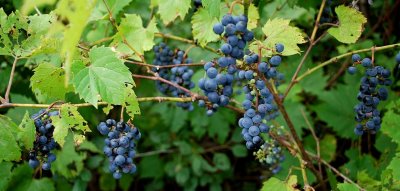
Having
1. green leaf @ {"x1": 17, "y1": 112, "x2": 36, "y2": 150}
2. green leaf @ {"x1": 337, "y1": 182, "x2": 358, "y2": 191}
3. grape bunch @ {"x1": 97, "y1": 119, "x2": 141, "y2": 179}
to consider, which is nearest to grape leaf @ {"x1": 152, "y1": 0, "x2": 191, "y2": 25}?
grape bunch @ {"x1": 97, "y1": 119, "x2": 141, "y2": 179}

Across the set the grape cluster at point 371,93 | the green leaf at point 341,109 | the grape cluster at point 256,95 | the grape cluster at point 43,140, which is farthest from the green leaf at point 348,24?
the grape cluster at point 43,140

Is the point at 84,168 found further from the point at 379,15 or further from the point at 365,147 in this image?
the point at 379,15

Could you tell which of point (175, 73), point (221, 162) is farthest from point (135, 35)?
point (221, 162)

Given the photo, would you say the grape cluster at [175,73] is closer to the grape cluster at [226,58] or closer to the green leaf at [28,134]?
the grape cluster at [226,58]

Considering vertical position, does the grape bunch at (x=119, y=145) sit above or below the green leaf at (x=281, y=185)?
above

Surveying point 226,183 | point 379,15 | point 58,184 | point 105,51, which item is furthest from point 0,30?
point 379,15

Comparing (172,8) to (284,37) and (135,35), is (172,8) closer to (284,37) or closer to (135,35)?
(135,35)
